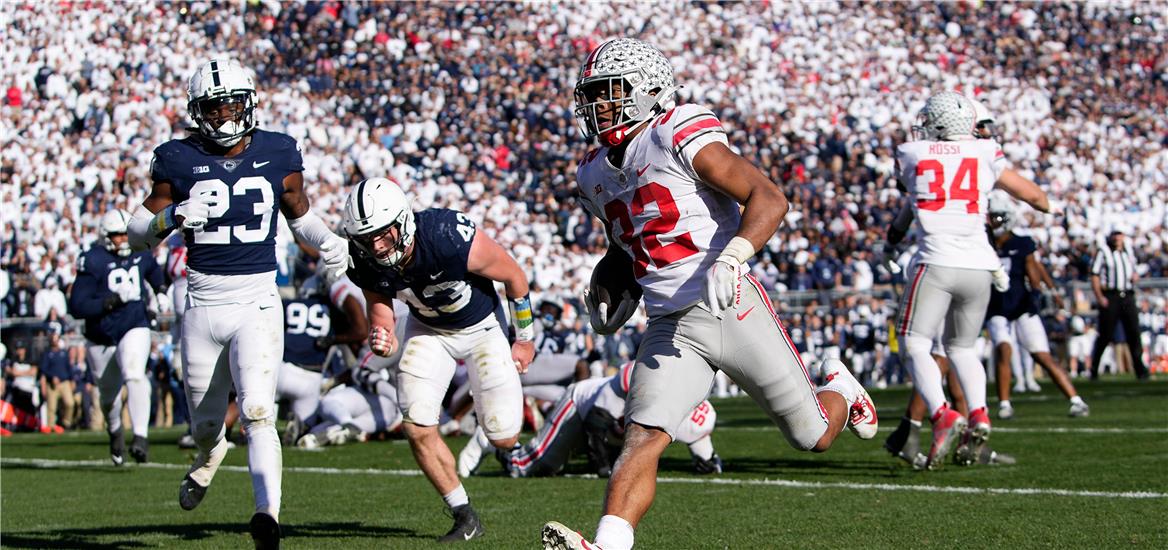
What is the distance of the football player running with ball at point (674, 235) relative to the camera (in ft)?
14.2

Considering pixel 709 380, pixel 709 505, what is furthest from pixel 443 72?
pixel 709 380

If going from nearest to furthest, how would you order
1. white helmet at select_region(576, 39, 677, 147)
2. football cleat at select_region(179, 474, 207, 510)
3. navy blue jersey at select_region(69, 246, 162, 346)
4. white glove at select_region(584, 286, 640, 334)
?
1. white helmet at select_region(576, 39, 677, 147)
2. white glove at select_region(584, 286, 640, 334)
3. football cleat at select_region(179, 474, 207, 510)
4. navy blue jersey at select_region(69, 246, 162, 346)

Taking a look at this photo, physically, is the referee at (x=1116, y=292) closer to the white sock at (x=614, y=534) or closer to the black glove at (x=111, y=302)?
the black glove at (x=111, y=302)

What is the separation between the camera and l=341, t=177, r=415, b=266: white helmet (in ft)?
18.1

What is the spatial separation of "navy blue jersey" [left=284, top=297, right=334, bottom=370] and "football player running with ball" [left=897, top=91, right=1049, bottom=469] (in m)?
5.36

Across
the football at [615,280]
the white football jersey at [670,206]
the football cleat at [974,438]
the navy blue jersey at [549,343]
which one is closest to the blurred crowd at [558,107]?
the navy blue jersey at [549,343]

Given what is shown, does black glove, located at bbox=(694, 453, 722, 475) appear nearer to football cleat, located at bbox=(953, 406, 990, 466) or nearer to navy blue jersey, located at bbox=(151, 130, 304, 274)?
football cleat, located at bbox=(953, 406, 990, 466)

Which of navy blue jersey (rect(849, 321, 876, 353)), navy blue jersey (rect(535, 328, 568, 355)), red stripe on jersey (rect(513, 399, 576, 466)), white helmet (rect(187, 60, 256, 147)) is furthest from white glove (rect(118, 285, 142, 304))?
navy blue jersey (rect(849, 321, 876, 353))

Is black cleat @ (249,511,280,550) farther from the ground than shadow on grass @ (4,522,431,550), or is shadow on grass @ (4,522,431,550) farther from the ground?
black cleat @ (249,511,280,550)

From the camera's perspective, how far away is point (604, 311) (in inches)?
187

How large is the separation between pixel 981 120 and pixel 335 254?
450 centimetres

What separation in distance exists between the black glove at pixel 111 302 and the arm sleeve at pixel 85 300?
0.04 meters

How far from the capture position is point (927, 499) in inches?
252

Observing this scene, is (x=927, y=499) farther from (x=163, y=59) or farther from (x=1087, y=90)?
(x=1087, y=90)
